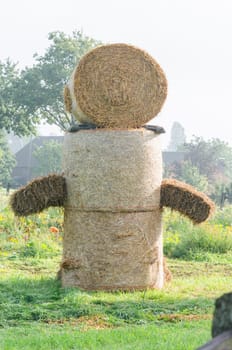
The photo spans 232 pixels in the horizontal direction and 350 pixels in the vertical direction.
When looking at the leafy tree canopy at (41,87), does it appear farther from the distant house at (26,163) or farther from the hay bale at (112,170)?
the hay bale at (112,170)

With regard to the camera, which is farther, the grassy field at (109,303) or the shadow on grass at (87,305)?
the shadow on grass at (87,305)

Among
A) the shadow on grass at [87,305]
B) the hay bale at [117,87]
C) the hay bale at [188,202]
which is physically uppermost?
the hay bale at [117,87]

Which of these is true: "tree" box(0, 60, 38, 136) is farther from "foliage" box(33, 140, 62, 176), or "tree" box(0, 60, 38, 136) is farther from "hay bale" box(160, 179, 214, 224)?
"hay bale" box(160, 179, 214, 224)

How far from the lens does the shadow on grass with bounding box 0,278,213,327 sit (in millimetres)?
6982

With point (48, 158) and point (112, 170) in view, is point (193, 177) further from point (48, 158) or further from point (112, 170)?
point (112, 170)

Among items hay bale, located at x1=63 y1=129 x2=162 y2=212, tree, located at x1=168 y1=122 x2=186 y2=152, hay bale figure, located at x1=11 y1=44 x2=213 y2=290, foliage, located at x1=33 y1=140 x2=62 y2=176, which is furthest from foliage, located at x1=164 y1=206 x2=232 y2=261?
tree, located at x1=168 y1=122 x2=186 y2=152

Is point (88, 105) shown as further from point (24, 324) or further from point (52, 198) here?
point (24, 324)

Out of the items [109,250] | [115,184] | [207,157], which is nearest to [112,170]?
[115,184]

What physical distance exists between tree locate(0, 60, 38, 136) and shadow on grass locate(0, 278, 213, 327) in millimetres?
33209

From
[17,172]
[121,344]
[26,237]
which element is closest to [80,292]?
[121,344]

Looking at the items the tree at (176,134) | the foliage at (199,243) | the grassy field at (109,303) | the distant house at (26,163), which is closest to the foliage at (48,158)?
the distant house at (26,163)

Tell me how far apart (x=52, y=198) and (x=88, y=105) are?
1.25 m

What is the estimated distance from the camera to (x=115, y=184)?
8.45 m

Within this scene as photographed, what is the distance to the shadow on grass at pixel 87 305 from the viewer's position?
6.98 meters
